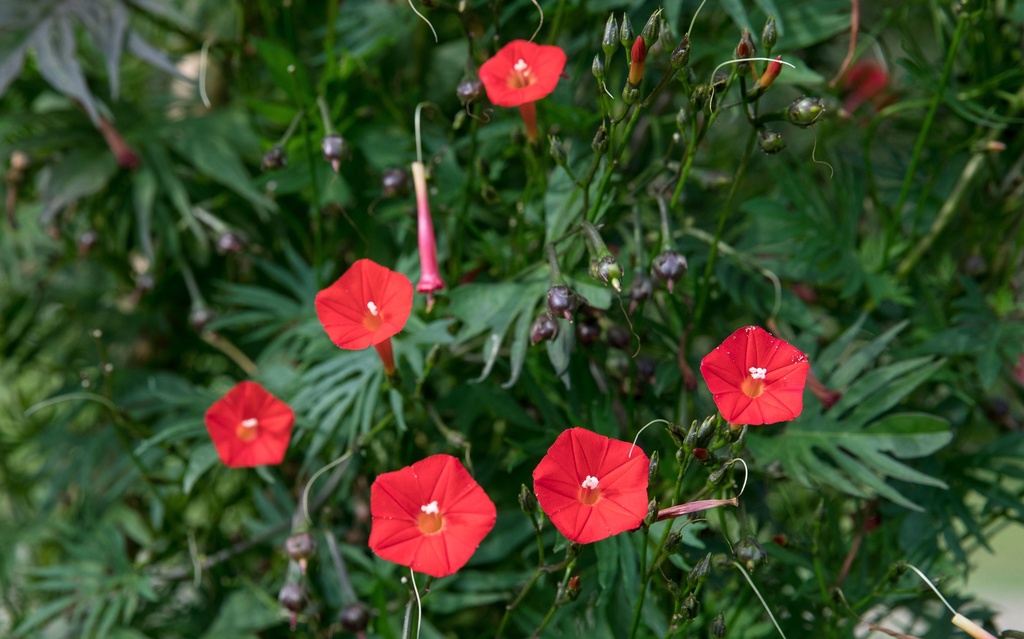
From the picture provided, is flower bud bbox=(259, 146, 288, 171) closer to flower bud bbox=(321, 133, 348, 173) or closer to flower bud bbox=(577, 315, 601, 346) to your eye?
flower bud bbox=(321, 133, 348, 173)

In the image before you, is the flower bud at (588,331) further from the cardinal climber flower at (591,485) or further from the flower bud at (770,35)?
the flower bud at (770,35)

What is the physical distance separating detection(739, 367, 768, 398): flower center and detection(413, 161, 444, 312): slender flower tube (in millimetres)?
268

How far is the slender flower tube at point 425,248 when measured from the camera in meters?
0.76

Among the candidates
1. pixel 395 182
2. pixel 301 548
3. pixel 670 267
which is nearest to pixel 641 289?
pixel 670 267

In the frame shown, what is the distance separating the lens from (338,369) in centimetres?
91

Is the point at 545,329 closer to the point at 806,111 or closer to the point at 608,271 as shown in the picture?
the point at 608,271

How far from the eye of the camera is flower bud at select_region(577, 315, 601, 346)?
0.79 meters

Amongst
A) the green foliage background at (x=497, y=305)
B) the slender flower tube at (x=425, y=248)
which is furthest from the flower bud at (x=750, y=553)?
the slender flower tube at (x=425, y=248)

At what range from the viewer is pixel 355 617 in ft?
2.70

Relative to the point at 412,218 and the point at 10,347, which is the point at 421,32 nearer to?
the point at 412,218

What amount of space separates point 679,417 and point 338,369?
34 centimetres

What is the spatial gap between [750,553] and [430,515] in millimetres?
240

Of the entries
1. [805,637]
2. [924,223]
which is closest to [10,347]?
[805,637]

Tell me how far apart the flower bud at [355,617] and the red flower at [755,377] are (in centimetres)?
40
